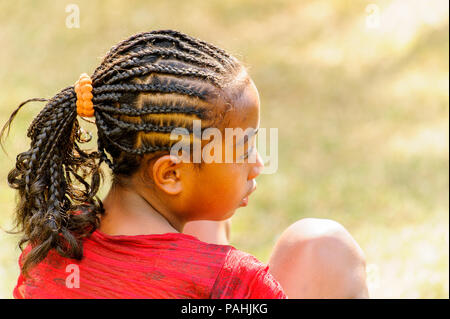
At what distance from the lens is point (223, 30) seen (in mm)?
6445

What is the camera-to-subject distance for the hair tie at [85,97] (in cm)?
173

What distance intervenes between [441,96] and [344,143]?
1.13m

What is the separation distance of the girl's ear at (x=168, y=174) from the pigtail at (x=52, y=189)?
0.61ft

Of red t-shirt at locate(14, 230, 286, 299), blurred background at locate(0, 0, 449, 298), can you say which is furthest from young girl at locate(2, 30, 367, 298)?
blurred background at locate(0, 0, 449, 298)

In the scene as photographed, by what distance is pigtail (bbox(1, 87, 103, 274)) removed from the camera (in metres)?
1.67

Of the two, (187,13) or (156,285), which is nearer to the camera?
(156,285)

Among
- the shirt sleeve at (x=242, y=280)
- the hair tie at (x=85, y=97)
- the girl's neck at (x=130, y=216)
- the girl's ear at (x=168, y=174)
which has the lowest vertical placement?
the shirt sleeve at (x=242, y=280)

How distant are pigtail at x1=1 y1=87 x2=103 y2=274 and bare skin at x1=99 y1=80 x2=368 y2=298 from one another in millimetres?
89

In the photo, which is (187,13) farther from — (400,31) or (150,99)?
(150,99)

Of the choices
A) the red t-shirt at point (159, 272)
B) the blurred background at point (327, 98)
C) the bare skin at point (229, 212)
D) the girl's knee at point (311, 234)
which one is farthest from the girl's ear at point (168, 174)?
the blurred background at point (327, 98)

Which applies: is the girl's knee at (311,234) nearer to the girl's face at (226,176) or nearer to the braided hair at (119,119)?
Answer: the girl's face at (226,176)

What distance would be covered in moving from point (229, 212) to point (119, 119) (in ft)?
1.40
